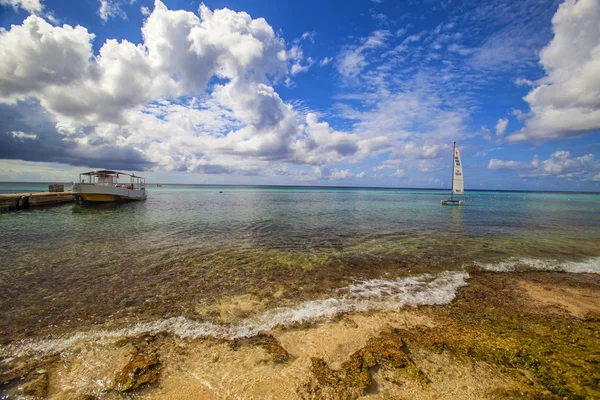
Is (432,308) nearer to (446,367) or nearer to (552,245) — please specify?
(446,367)

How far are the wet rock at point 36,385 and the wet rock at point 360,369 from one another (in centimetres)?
445

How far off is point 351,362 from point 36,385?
18.0 ft

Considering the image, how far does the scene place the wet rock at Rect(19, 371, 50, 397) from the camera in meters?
4.04

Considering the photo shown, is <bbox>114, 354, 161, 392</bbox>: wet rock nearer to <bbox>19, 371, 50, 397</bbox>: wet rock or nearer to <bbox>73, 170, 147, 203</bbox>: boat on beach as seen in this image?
<bbox>19, 371, 50, 397</bbox>: wet rock

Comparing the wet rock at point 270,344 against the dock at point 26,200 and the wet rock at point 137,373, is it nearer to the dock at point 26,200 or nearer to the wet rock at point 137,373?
the wet rock at point 137,373

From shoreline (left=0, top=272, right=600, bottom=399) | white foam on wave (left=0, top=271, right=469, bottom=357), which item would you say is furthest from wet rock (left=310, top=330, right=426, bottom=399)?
white foam on wave (left=0, top=271, right=469, bottom=357)

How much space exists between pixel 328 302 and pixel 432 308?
9.84ft

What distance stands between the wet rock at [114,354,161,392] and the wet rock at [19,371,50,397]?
1069 mm

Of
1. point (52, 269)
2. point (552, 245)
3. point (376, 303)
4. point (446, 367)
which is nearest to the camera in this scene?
point (446, 367)

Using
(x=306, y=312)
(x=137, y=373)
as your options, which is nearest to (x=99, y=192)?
(x=137, y=373)

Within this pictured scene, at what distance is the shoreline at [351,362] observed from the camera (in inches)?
160

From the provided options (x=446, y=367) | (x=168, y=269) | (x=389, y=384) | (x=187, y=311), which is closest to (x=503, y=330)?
(x=446, y=367)

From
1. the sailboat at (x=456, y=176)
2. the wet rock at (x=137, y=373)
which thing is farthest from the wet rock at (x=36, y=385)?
the sailboat at (x=456, y=176)

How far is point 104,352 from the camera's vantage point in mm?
5125
